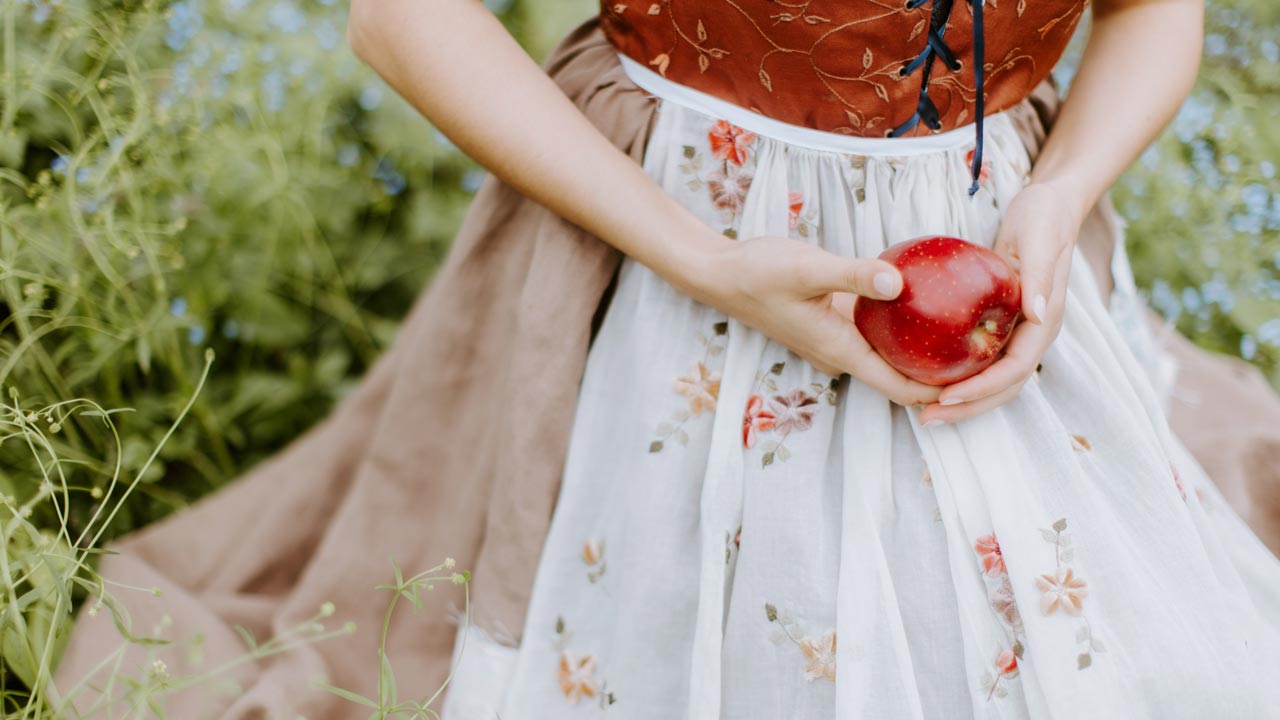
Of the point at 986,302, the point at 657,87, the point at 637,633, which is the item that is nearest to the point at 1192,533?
the point at 986,302

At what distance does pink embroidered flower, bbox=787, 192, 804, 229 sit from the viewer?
89 centimetres

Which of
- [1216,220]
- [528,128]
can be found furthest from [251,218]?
[1216,220]

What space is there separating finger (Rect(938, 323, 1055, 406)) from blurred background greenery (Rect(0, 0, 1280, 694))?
3.31 ft

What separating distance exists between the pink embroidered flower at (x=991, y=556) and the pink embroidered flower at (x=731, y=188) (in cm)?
40

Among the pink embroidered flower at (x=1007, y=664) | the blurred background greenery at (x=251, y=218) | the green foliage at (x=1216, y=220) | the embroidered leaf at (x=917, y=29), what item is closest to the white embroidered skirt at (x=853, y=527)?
the pink embroidered flower at (x=1007, y=664)

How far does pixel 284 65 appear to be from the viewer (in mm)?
1871

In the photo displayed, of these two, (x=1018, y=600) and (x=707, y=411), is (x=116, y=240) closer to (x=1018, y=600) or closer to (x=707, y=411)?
(x=707, y=411)

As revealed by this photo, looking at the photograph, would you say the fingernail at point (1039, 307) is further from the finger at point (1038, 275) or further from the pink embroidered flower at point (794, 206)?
the pink embroidered flower at point (794, 206)

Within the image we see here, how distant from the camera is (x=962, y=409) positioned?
2.59 ft

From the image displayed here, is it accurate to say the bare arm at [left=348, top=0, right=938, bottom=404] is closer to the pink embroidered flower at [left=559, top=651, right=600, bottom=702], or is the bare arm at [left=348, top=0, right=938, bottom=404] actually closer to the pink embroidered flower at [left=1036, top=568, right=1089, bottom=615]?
the pink embroidered flower at [left=1036, top=568, right=1089, bottom=615]

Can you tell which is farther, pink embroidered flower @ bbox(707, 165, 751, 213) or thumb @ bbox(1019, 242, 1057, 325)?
pink embroidered flower @ bbox(707, 165, 751, 213)

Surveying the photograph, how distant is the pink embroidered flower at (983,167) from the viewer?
36.1 inches

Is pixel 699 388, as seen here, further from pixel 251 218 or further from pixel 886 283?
pixel 251 218

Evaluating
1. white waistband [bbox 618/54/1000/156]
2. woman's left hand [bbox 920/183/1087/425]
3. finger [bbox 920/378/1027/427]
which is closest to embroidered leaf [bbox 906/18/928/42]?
white waistband [bbox 618/54/1000/156]
